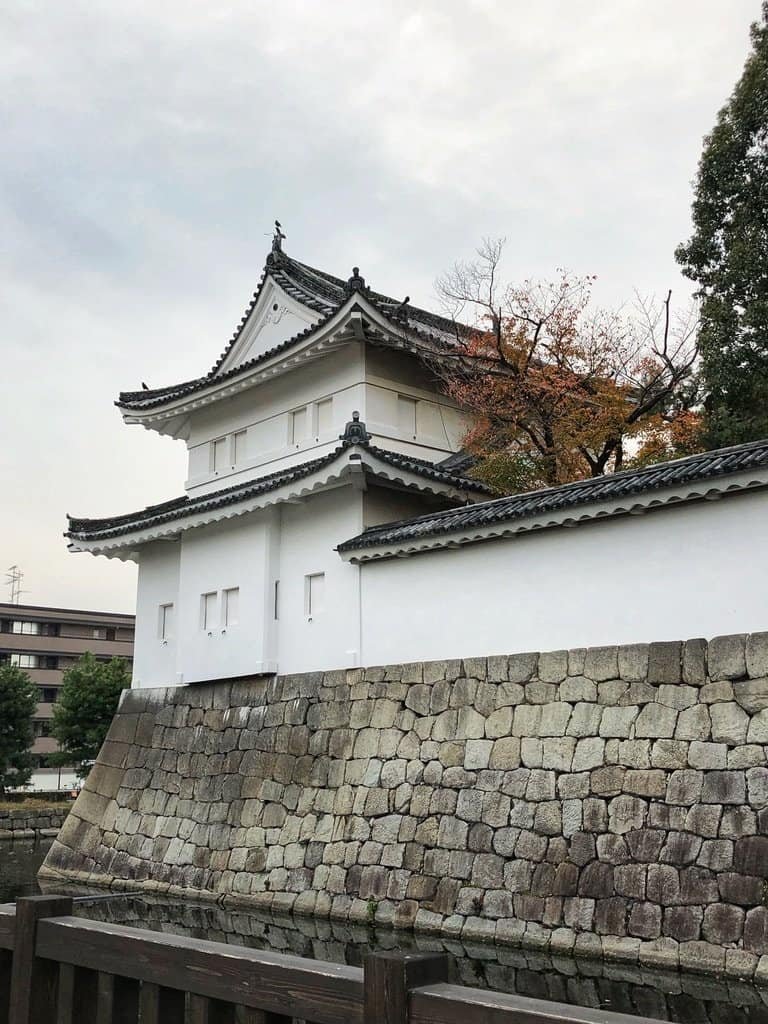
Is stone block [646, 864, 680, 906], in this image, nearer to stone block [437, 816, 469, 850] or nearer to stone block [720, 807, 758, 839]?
stone block [720, 807, 758, 839]

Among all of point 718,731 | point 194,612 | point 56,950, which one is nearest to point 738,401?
point 718,731

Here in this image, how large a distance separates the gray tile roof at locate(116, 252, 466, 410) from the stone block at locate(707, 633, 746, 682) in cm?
791

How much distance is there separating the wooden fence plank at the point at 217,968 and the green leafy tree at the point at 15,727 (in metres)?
30.1

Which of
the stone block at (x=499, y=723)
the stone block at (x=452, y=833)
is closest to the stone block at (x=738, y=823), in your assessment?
the stone block at (x=499, y=723)

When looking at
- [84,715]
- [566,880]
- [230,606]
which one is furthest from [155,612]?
[84,715]

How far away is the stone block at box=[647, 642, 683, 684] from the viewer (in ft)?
29.5

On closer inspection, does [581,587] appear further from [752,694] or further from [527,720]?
[752,694]

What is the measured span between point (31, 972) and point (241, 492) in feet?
35.8

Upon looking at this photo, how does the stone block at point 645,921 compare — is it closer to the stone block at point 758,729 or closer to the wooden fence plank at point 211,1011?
the stone block at point 758,729

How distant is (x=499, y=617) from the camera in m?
10.9

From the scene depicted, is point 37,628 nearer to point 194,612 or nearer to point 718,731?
point 194,612

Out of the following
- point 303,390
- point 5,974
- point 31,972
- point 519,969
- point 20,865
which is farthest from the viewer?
point 20,865

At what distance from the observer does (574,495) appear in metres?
10.1

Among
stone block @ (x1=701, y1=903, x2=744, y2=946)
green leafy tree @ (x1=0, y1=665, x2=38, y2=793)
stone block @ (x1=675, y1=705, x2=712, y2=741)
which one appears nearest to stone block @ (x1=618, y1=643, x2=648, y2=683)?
stone block @ (x1=675, y1=705, x2=712, y2=741)
